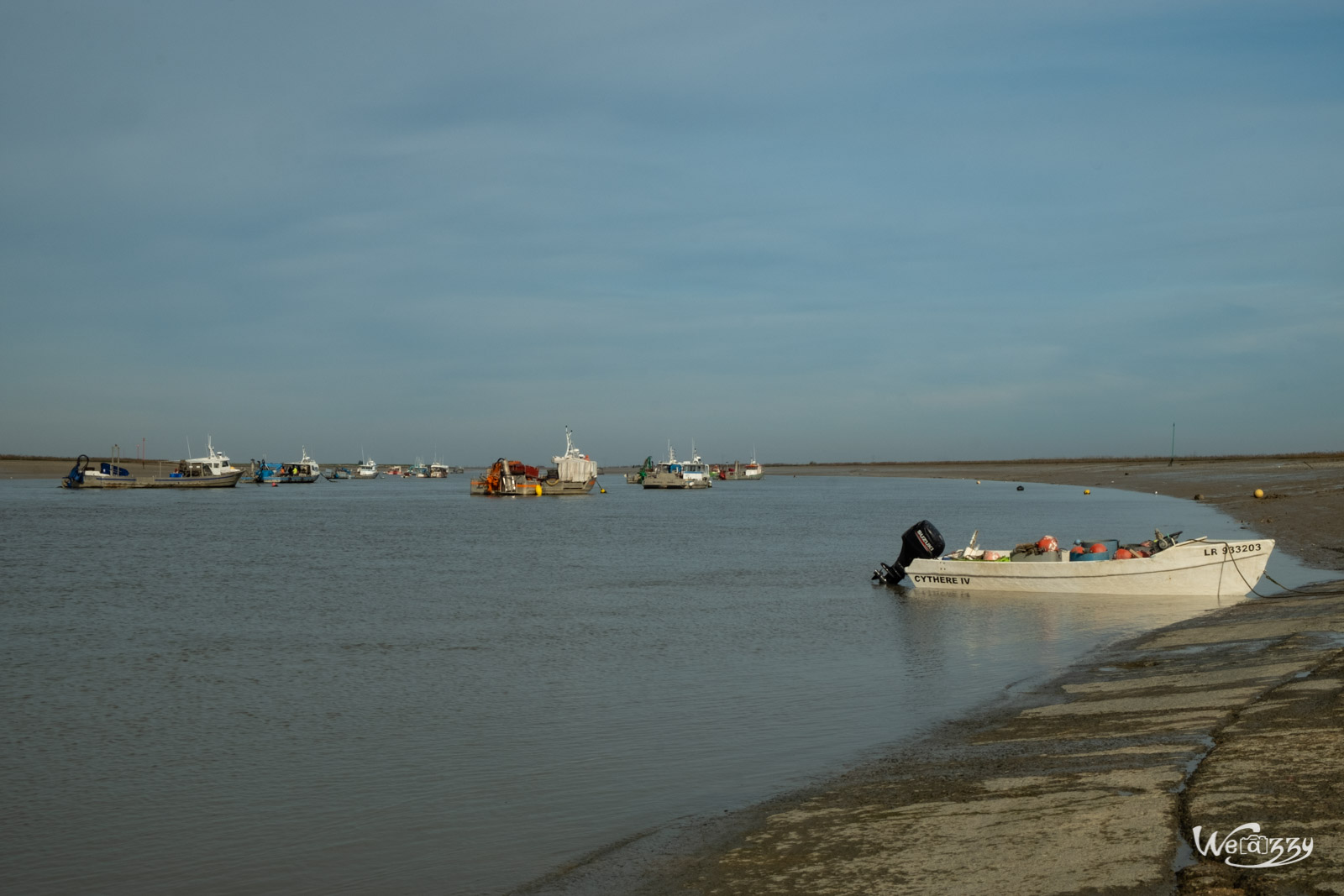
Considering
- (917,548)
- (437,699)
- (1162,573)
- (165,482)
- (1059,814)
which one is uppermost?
(917,548)

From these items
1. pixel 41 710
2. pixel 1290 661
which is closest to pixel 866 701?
pixel 1290 661

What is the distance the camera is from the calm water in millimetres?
9539

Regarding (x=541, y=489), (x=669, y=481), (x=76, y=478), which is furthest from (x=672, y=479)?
(x=76, y=478)

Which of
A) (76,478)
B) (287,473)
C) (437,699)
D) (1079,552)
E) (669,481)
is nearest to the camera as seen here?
(437,699)

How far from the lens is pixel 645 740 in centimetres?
1296

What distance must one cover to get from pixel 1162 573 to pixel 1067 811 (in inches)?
714

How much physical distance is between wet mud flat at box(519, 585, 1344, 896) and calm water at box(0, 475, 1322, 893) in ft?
3.47

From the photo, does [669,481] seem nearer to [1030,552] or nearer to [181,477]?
[181,477]

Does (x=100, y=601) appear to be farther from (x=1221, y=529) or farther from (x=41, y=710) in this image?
(x=1221, y=529)

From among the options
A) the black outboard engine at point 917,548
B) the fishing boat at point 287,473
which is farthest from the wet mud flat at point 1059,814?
the fishing boat at point 287,473

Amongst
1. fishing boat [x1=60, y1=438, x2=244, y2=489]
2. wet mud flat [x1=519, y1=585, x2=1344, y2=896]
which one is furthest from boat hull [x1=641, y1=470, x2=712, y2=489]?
wet mud flat [x1=519, y1=585, x2=1344, y2=896]

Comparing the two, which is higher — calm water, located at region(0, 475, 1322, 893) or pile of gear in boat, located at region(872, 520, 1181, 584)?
pile of gear in boat, located at region(872, 520, 1181, 584)

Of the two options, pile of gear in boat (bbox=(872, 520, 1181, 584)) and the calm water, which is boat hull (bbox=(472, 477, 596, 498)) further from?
pile of gear in boat (bbox=(872, 520, 1181, 584))

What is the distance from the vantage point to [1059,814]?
8062 mm
